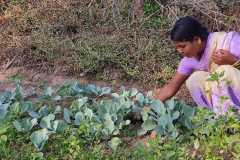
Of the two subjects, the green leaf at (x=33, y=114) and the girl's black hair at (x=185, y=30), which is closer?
the girl's black hair at (x=185, y=30)

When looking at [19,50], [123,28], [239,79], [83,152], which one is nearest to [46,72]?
[19,50]

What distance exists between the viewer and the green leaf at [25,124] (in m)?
3.74

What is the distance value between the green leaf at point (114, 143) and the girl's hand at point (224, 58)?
2.87 ft

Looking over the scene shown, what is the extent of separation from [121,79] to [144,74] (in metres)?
0.24

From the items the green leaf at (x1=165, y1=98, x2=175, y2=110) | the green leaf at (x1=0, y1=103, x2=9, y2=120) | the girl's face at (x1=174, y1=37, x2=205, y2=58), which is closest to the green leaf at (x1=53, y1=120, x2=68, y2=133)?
the green leaf at (x1=0, y1=103, x2=9, y2=120)

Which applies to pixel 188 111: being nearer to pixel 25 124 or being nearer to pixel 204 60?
pixel 204 60

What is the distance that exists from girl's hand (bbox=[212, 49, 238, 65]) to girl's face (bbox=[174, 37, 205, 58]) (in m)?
0.13

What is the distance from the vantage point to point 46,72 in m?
5.21

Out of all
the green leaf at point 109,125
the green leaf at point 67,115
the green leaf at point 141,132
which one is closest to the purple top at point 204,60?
the green leaf at point 141,132

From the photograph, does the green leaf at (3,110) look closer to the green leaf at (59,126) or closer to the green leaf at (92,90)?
the green leaf at (59,126)

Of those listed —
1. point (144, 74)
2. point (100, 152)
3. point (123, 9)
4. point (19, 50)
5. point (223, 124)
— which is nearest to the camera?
point (223, 124)

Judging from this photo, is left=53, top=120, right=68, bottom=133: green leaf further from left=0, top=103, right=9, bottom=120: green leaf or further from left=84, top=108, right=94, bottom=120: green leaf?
left=0, top=103, right=9, bottom=120: green leaf

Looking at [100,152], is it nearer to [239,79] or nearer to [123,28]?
[239,79]

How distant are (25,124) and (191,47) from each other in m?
1.32
